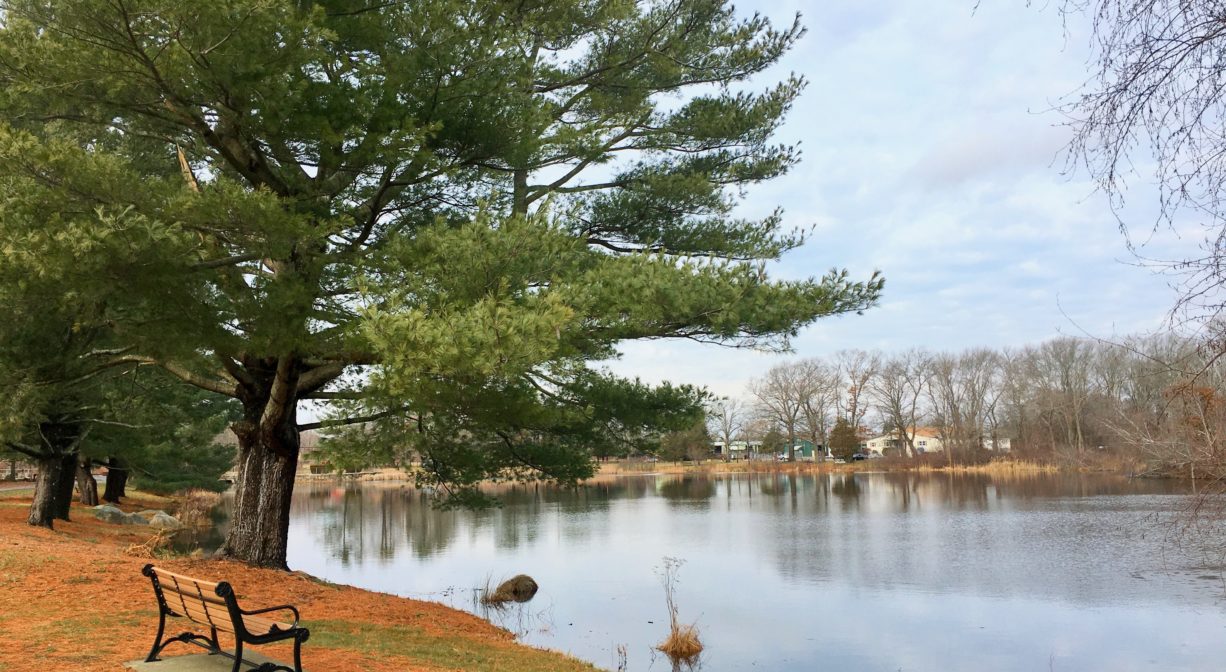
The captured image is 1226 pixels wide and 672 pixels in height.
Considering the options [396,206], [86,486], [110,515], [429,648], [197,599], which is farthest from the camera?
[86,486]

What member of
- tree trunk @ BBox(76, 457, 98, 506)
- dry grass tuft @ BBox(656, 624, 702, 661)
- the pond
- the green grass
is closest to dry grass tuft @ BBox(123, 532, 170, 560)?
the pond

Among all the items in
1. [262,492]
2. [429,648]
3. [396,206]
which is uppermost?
[396,206]

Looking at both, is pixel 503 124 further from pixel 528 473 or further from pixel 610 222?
pixel 528 473

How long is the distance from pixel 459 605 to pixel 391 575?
4196 mm

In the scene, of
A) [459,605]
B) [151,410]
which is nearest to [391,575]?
[459,605]

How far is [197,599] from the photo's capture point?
517cm

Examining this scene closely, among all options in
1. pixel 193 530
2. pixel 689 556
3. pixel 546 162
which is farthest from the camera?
pixel 193 530

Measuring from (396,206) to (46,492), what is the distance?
10.7m

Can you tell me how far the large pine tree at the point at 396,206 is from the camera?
6.88 m

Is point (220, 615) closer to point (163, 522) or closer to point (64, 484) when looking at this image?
point (64, 484)

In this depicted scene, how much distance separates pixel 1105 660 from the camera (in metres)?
10.4

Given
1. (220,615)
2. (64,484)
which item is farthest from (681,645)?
(64,484)

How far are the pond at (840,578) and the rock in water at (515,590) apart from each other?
0.38 metres

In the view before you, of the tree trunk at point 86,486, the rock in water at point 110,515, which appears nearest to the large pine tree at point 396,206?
the rock in water at point 110,515
